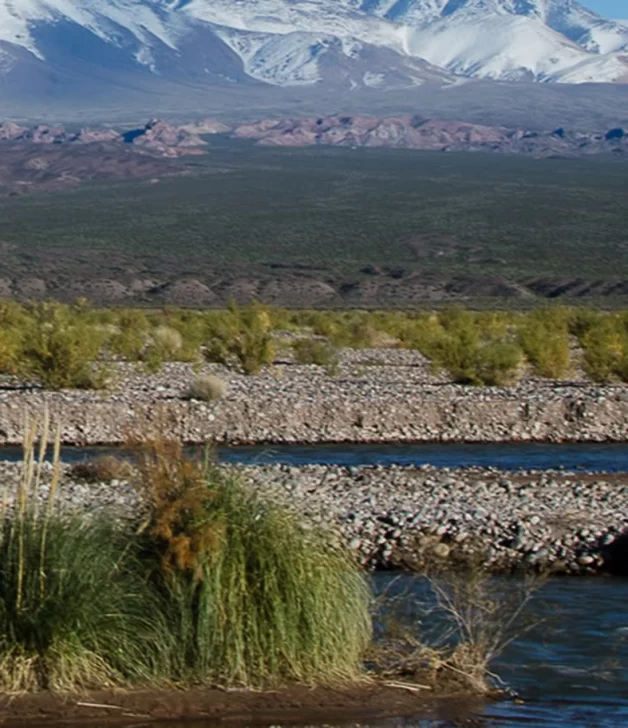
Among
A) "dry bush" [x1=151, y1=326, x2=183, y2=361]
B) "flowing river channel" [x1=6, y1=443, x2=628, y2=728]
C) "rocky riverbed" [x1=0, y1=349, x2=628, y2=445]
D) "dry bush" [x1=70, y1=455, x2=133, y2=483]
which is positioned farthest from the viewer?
"dry bush" [x1=151, y1=326, x2=183, y2=361]

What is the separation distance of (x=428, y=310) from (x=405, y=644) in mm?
51537

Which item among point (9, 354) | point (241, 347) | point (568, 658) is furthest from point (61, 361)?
point (568, 658)

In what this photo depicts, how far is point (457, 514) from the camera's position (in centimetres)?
1614

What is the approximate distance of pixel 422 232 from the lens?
92.0 meters

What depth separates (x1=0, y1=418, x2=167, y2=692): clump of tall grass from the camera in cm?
941

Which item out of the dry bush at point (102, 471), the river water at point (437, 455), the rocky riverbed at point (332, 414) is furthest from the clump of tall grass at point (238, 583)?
the rocky riverbed at point (332, 414)

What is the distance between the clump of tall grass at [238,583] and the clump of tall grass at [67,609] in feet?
0.69

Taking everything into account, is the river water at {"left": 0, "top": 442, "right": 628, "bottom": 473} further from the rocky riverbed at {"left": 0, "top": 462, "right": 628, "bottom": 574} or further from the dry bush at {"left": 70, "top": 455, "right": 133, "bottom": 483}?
the dry bush at {"left": 70, "top": 455, "right": 133, "bottom": 483}

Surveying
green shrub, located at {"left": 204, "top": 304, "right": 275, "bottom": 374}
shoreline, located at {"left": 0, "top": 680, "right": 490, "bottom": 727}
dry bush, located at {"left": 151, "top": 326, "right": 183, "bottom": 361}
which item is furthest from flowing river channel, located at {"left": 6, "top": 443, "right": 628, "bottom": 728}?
dry bush, located at {"left": 151, "top": 326, "right": 183, "bottom": 361}

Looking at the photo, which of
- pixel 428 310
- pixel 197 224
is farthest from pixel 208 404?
pixel 197 224

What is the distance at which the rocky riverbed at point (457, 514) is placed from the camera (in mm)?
14883

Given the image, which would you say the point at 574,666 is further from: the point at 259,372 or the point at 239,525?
the point at 259,372

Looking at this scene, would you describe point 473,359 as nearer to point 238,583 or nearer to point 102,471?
point 102,471

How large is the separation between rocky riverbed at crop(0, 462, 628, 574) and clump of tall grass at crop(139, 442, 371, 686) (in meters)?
2.31
